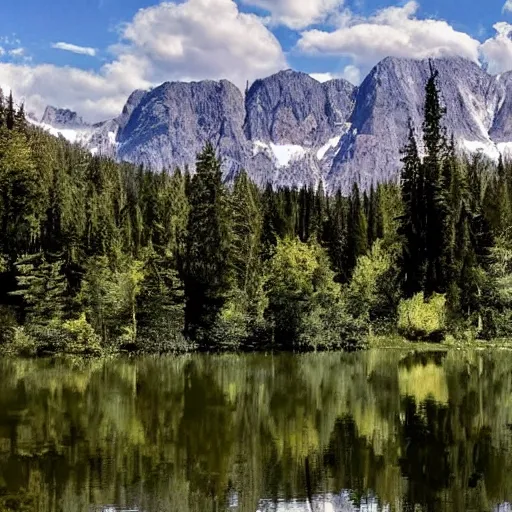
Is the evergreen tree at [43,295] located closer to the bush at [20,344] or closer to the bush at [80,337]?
the bush at [20,344]

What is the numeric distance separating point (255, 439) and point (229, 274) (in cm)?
3693

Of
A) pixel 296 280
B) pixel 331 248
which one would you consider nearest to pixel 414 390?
pixel 296 280

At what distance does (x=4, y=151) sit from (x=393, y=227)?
46.3 meters

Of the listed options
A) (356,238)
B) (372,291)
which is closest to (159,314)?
(372,291)

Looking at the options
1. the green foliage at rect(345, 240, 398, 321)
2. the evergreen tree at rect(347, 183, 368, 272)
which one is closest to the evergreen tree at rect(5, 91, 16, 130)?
the green foliage at rect(345, 240, 398, 321)

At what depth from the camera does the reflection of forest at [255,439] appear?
724 inches

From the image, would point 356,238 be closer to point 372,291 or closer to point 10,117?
point 372,291

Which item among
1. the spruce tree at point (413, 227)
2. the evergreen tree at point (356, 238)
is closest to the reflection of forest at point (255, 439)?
the spruce tree at point (413, 227)

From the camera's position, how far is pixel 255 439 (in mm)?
24938

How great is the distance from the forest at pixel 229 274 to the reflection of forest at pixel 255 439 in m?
11.6

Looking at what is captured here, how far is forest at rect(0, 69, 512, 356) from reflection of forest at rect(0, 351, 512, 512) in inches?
458

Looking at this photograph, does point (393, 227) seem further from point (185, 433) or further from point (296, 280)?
point (185, 433)

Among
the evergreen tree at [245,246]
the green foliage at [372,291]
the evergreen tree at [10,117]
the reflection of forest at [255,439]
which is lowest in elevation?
the reflection of forest at [255,439]

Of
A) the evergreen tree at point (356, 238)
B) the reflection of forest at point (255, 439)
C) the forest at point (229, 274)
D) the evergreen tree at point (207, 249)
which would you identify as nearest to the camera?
the reflection of forest at point (255, 439)
